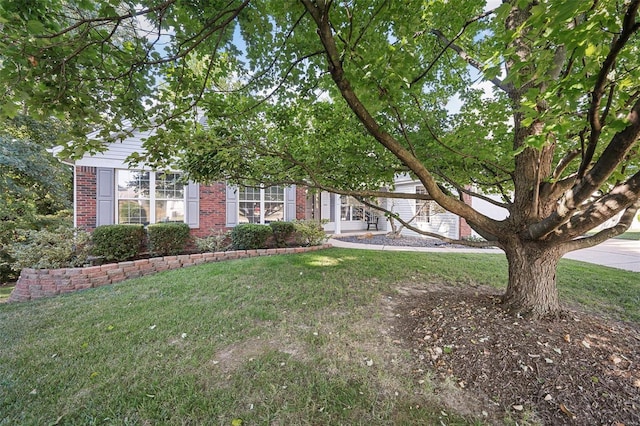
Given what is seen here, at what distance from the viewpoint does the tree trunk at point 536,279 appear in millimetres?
2902

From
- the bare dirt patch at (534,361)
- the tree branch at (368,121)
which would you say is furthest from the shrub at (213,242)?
the tree branch at (368,121)

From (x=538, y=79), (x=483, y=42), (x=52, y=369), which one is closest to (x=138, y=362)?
(x=52, y=369)

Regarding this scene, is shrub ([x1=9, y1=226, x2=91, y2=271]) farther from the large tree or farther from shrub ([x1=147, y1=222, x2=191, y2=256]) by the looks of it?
the large tree

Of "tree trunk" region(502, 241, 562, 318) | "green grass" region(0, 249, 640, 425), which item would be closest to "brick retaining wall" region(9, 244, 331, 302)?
"green grass" region(0, 249, 640, 425)

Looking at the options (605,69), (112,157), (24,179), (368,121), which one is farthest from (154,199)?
(605,69)

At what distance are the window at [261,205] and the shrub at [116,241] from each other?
10.2ft

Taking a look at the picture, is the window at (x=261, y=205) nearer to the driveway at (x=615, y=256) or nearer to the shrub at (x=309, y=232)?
the shrub at (x=309, y=232)

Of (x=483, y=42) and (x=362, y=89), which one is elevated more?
(x=483, y=42)

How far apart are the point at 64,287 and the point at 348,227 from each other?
38.7 feet

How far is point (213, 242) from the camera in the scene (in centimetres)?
792

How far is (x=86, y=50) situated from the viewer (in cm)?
Result: 233

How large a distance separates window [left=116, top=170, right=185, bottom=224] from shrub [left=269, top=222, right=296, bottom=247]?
9.70ft

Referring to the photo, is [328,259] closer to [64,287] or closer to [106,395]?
[106,395]

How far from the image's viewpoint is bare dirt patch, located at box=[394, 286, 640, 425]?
1887 mm
